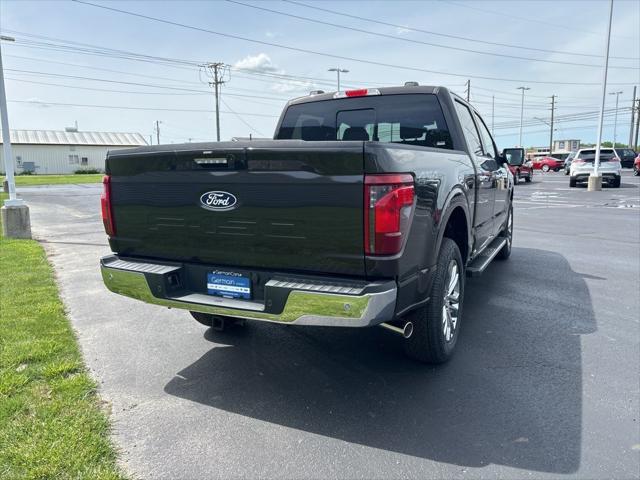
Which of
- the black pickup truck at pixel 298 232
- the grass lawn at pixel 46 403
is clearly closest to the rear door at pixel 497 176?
the black pickup truck at pixel 298 232

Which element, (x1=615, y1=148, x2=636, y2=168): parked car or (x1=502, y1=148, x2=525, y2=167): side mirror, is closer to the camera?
(x1=502, y1=148, x2=525, y2=167): side mirror

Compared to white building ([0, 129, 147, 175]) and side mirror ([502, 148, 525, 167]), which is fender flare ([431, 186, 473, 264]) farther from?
white building ([0, 129, 147, 175])

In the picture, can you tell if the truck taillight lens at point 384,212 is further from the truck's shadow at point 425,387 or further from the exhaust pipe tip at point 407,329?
the truck's shadow at point 425,387

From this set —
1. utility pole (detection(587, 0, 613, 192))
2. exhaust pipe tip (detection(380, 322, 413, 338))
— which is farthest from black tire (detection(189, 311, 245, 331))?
utility pole (detection(587, 0, 613, 192))

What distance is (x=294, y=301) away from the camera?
277cm

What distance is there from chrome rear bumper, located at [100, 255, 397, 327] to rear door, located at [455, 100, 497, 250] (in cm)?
225

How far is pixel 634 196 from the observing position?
62.8 ft

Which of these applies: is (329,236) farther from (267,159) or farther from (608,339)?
(608,339)

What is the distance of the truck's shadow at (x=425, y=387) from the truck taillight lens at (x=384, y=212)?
111 cm

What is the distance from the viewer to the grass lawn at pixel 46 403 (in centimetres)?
253

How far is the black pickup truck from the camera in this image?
105 inches

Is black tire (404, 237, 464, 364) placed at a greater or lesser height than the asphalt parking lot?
greater

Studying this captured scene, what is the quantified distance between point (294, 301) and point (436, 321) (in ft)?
3.73

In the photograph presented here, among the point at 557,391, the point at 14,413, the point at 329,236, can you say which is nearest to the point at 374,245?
the point at 329,236
